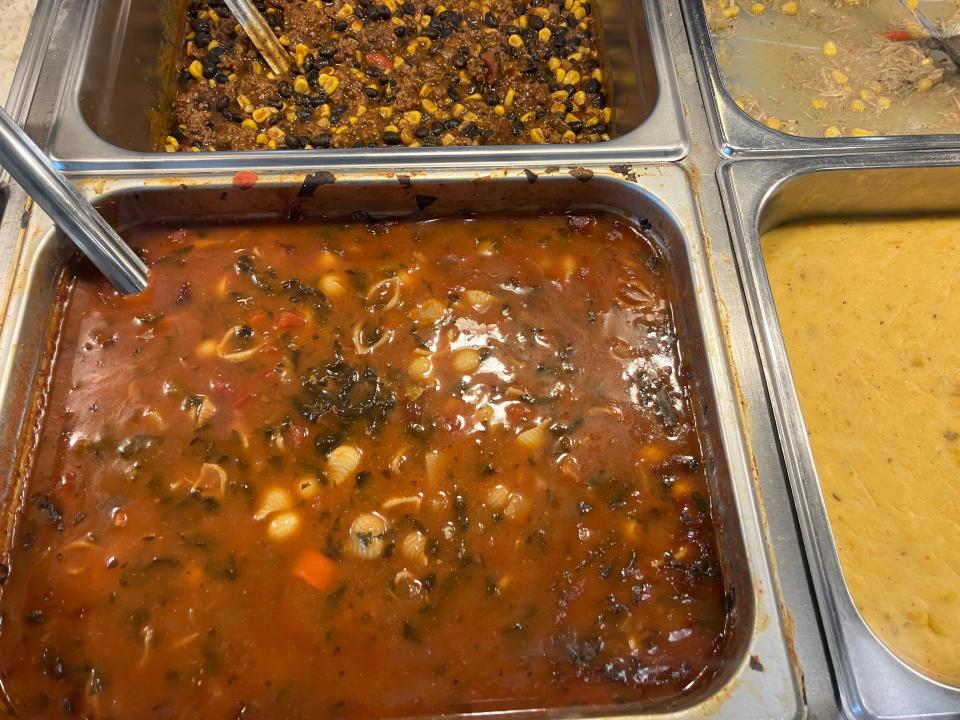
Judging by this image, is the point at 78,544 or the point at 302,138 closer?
the point at 78,544

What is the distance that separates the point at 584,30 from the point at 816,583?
7.00ft

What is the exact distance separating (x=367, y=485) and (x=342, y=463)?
0.29ft

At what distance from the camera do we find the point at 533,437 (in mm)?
1795

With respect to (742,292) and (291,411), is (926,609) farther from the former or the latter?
(291,411)

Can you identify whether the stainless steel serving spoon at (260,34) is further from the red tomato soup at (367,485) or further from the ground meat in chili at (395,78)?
the red tomato soup at (367,485)

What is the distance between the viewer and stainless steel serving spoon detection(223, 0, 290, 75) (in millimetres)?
2363

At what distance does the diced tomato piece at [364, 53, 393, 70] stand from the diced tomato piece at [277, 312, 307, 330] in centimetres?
109

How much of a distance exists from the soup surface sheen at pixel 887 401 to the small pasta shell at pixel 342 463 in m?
1.24

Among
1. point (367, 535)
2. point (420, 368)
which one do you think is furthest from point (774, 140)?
point (367, 535)

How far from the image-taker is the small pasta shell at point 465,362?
188 centimetres

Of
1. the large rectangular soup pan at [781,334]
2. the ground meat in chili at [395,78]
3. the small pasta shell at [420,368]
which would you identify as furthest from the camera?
the ground meat in chili at [395,78]

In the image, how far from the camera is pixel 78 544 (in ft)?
5.37

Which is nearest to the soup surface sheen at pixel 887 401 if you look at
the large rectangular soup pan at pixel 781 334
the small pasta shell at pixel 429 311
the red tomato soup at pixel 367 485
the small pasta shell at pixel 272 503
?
the large rectangular soup pan at pixel 781 334

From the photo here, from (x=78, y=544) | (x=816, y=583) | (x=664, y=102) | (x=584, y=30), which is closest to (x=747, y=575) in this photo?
(x=816, y=583)
